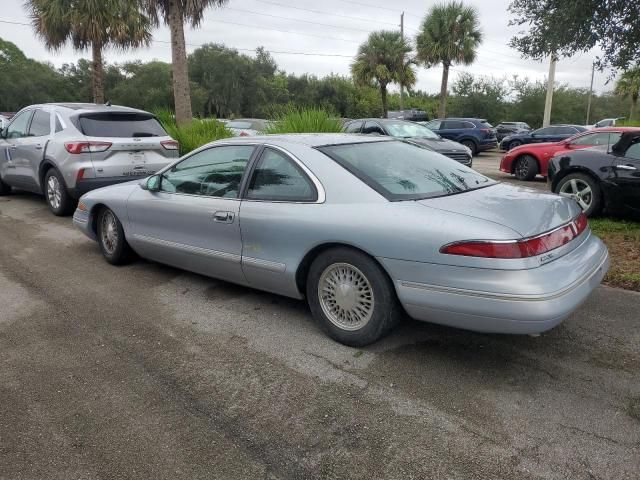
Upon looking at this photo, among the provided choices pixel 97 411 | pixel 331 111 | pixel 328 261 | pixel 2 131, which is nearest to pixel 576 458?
pixel 328 261

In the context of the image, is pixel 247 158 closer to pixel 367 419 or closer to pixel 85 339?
pixel 85 339

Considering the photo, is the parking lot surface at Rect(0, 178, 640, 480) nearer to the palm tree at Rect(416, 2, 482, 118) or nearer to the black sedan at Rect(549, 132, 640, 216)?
the black sedan at Rect(549, 132, 640, 216)

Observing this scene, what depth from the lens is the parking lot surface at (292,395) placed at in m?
2.50

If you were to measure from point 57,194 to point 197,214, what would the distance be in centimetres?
485

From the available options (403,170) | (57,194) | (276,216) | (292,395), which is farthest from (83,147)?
(292,395)

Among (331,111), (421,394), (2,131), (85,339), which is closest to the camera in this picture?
(421,394)

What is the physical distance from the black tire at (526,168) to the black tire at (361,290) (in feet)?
32.3

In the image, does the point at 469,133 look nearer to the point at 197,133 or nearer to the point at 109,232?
the point at 197,133

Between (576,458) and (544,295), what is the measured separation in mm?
863

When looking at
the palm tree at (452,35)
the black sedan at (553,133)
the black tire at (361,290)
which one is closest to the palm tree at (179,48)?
the black tire at (361,290)

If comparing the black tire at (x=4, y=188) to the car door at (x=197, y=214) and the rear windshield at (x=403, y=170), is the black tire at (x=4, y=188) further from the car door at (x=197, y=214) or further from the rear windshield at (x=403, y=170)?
→ the rear windshield at (x=403, y=170)

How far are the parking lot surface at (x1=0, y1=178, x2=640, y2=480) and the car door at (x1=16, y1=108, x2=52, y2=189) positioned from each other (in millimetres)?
4514

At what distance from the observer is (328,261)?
3.66m

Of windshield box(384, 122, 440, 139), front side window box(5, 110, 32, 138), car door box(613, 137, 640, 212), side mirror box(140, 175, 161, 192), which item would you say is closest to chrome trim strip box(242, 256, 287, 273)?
side mirror box(140, 175, 161, 192)
